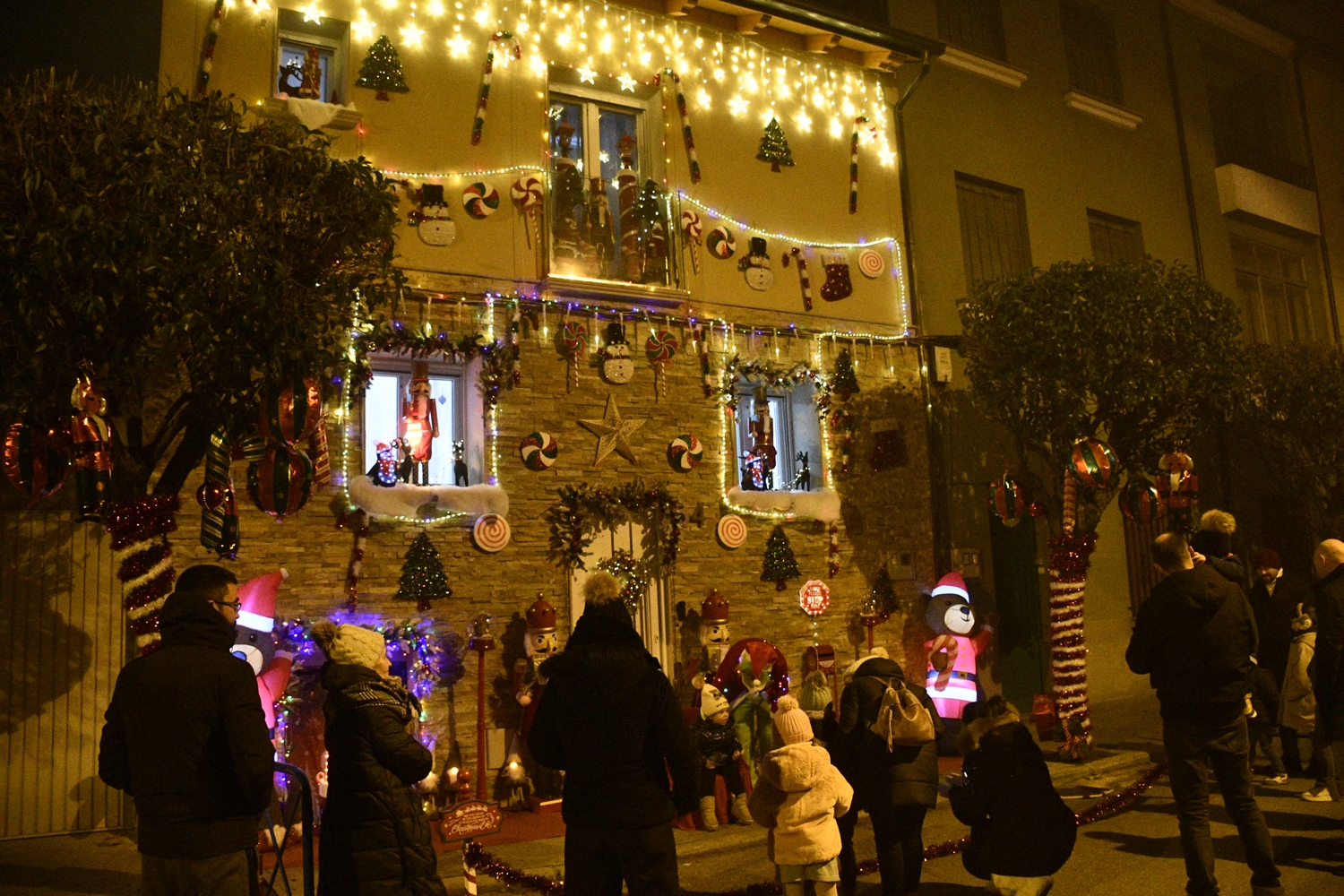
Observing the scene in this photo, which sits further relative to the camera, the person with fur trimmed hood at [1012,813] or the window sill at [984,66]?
the window sill at [984,66]

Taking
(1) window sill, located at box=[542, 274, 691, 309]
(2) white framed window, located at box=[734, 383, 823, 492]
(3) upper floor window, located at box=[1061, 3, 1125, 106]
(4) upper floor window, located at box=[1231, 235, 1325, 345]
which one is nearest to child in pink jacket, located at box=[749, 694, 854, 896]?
(1) window sill, located at box=[542, 274, 691, 309]

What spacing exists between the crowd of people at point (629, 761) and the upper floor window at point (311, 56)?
6.44m

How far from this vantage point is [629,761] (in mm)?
4301

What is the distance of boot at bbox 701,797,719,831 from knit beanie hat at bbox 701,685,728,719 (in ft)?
2.26

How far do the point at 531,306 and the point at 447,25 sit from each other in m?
2.97

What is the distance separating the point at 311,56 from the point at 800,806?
826 centimetres

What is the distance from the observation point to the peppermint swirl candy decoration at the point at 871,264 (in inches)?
497

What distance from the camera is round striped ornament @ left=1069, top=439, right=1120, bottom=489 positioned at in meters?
9.74

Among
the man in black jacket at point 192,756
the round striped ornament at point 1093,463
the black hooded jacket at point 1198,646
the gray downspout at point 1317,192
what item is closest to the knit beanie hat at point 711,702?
the black hooded jacket at point 1198,646

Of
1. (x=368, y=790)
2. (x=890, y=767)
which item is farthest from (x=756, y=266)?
(x=368, y=790)

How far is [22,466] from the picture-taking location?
6086mm

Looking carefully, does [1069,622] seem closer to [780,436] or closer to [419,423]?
[780,436]

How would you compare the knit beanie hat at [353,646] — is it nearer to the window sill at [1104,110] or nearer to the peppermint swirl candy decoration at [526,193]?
the peppermint swirl candy decoration at [526,193]

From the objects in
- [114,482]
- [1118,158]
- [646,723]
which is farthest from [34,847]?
[1118,158]
